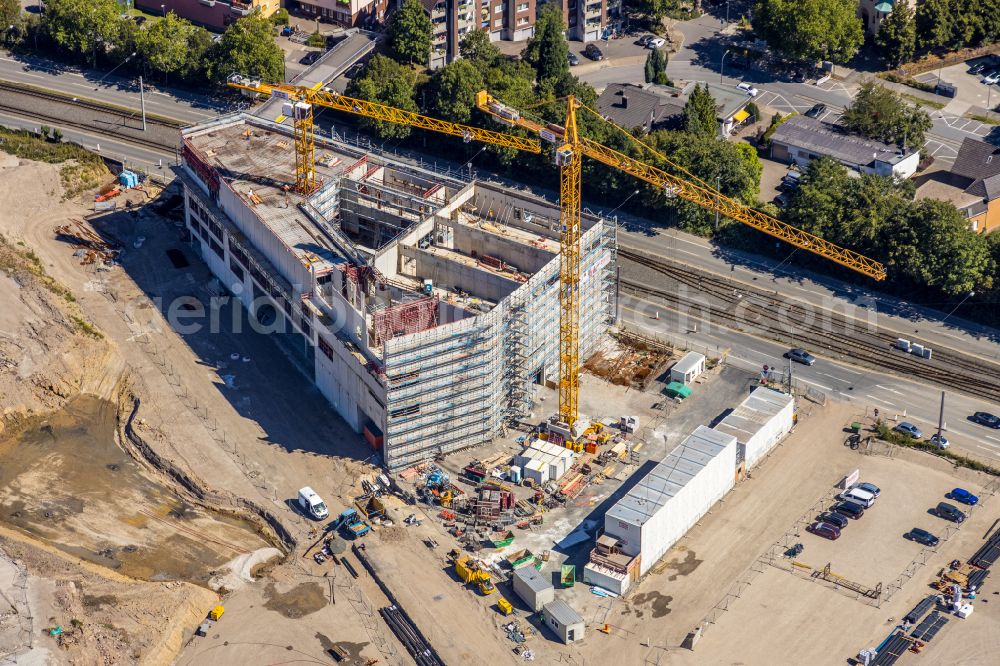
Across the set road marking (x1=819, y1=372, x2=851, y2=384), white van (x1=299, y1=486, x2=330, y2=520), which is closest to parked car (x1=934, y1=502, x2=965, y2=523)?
road marking (x1=819, y1=372, x2=851, y2=384)

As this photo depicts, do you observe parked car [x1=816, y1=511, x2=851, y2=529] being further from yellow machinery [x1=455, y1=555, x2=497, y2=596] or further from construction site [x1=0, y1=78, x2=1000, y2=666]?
yellow machinery [x1=455, y1=555, x2=497, y2=596]

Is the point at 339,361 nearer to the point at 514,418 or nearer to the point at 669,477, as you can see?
the point at 514,418

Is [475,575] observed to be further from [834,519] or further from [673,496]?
[834,519]

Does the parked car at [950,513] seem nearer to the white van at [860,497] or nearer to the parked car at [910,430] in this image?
the white van at [860,497]

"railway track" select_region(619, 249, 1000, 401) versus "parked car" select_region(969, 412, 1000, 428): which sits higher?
"railway track" select_region(619, 249, 1000, 401)

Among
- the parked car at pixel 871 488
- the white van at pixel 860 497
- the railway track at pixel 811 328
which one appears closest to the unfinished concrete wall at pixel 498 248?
the railway track at pixel 811 328

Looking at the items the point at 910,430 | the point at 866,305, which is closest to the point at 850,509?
the point at 910,430
